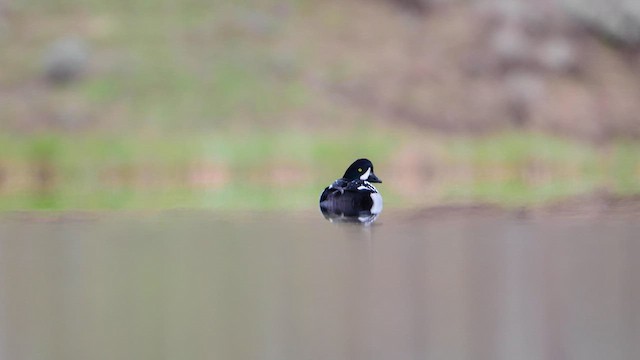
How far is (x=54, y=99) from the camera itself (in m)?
5.85

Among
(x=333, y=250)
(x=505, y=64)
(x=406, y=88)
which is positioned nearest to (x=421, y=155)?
(x=406, y=88)

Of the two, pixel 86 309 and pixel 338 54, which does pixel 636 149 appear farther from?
pixel 86 309

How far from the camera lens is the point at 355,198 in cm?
466

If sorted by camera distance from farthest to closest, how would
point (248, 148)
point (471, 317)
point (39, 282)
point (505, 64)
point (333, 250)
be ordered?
point (505, 64)
point (248, 148)
point (333, 250)
point (39, 282)
point (471, 317)

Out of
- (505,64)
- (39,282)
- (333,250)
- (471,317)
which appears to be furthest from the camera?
(505,64)

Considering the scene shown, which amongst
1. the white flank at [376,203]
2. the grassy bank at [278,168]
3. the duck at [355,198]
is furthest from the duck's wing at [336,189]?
the grassy bank at [278,168]

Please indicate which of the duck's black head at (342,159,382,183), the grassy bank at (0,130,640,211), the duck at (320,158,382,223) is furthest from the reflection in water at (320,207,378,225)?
the grassy bank at (0,130,640,211)

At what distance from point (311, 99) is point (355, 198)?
1.37 metres

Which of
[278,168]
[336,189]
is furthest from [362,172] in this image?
[278,168]

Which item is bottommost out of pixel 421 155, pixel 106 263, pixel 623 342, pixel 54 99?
pixel 623 342

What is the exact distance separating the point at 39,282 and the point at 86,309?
41cm

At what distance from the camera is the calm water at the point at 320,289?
332 cm

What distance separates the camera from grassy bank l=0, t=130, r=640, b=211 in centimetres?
541

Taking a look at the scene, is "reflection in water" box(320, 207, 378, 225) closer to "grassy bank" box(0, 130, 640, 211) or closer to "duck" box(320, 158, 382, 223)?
"duck" box(320, 158, 382, 223)
